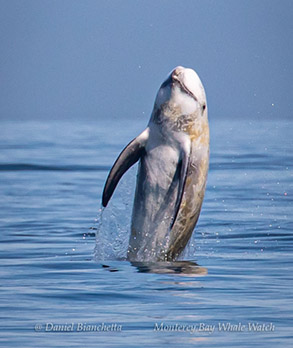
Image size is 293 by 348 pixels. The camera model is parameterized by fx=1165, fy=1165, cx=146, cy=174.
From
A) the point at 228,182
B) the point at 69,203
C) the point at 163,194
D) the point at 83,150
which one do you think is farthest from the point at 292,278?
the point at 83,150

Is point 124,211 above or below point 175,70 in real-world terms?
below

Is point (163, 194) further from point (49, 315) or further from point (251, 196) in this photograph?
point (251, 196)

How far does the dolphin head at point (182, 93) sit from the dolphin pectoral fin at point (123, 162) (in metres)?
0.51

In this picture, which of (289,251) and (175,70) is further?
(289,251)

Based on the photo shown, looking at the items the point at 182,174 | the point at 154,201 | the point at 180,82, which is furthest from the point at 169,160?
the point at 180,82

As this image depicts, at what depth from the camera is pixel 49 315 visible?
11.9 meters

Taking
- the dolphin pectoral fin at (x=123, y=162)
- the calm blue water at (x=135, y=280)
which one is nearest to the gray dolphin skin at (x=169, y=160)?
the dolphin pectoral fin at (x=123, y=162)

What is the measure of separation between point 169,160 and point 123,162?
0.58 m

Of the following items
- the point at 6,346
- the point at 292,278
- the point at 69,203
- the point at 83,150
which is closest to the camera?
the point at 6,346

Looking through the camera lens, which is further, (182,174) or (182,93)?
(182,93)

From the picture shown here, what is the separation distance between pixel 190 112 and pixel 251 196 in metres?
11.4

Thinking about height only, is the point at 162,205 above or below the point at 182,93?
below

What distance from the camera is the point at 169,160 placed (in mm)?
14562

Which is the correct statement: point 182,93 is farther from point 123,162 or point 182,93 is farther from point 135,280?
point 135,280
